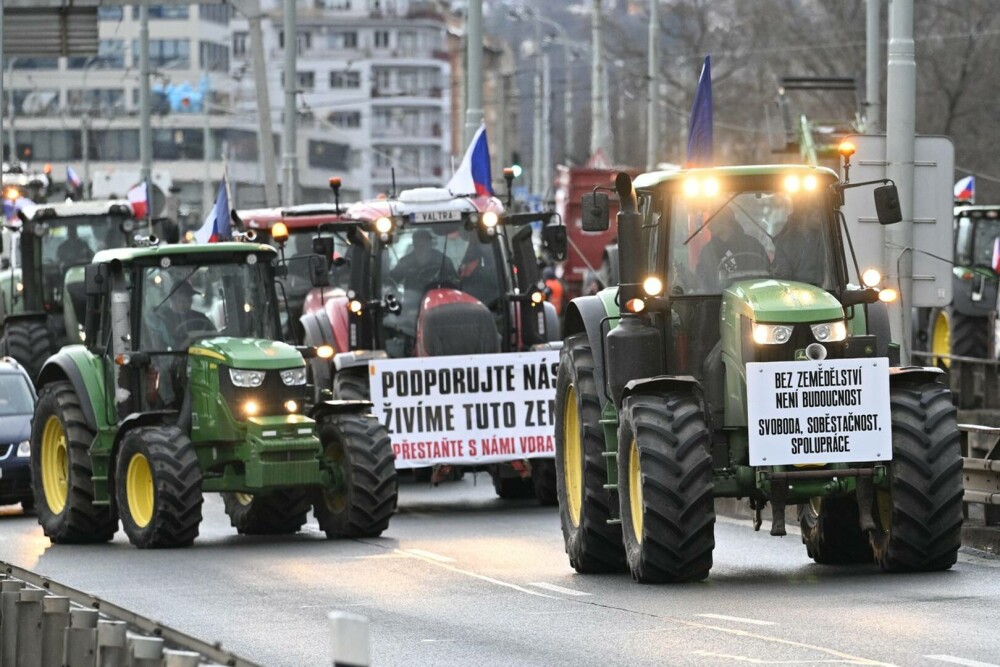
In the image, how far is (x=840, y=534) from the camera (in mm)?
17562

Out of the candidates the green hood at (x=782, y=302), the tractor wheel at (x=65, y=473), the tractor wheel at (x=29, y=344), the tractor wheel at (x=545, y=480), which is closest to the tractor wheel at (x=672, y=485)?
the green hood at (x=782, y=302)

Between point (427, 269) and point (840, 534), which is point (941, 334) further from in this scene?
point (840, 534)

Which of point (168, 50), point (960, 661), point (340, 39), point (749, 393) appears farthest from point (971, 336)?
point (340, 39)

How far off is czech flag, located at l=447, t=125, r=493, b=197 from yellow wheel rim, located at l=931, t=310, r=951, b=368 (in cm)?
762

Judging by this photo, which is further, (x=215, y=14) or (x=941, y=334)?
(x=215, y=14)

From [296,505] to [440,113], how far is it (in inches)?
6832

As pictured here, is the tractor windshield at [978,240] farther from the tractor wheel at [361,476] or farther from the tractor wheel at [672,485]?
the tractor wheel at [672,485]

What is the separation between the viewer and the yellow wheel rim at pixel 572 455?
1845cm

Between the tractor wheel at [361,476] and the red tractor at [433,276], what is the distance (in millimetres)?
3292

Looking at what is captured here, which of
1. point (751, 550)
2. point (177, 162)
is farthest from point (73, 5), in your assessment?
point (177, 162)

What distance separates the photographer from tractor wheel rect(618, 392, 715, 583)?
1585 cm

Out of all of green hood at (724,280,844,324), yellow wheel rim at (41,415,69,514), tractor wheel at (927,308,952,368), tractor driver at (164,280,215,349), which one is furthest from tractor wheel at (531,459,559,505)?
tractor wheel at (927,308,952,368)

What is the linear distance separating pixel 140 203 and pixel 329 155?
123809 mm

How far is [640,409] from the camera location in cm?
1612
